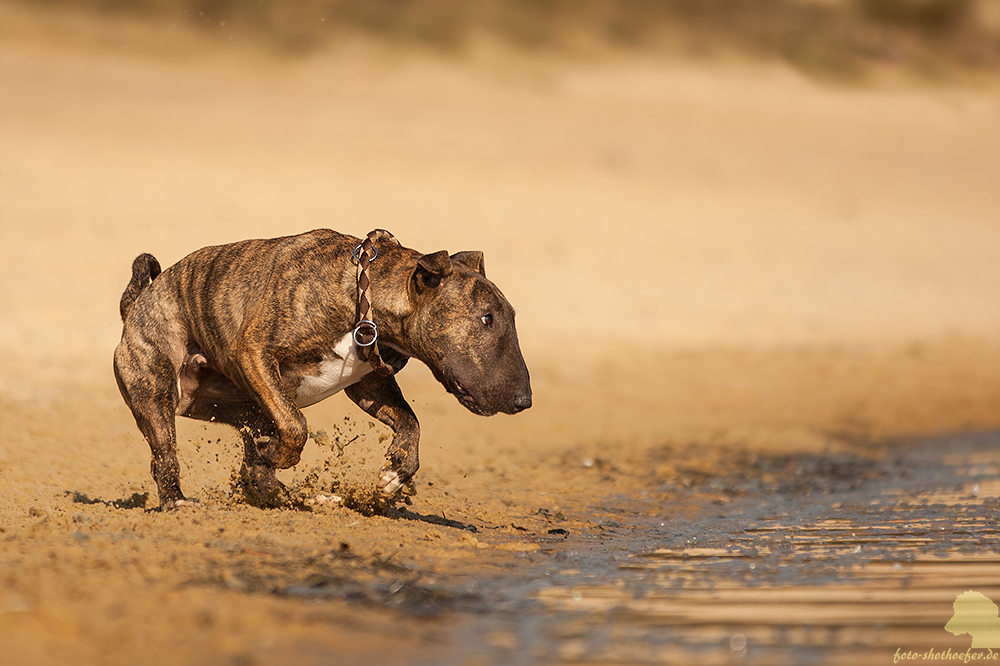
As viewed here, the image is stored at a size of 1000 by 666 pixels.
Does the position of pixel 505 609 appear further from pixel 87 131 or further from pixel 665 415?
pixel 87 131

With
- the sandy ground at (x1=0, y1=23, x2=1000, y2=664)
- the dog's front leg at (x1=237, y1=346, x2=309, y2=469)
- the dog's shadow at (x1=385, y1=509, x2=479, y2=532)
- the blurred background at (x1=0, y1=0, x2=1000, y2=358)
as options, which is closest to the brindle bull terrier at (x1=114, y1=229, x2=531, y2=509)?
the dog's front leg at (x1=237, y1=346, x2=309, y2=469)

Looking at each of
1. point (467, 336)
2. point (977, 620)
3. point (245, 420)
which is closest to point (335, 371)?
point (467, 336)

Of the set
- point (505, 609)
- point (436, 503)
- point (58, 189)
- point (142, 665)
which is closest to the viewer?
point (142, 665)

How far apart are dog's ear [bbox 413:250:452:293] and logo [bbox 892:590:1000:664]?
8.46 ft

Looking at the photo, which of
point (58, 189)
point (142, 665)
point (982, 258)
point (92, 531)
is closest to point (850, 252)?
point (982, 258)

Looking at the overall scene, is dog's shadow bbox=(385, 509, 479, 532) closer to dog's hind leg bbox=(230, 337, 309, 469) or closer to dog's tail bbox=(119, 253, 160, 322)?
dog's hind leg bbox=(230, 337, 309, 469)

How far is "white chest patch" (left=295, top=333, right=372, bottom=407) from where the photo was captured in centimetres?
555

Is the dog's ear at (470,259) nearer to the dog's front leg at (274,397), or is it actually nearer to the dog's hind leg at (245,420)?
the dog's front leg at (274,397)

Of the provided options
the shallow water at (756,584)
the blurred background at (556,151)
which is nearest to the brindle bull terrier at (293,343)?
the shallow water at (756,584)

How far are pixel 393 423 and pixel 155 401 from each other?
1248 millimetres

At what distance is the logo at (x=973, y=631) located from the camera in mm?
3398

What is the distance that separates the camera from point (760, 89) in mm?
31625

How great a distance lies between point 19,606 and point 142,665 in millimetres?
724

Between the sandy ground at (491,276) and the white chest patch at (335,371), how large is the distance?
2.09ft
